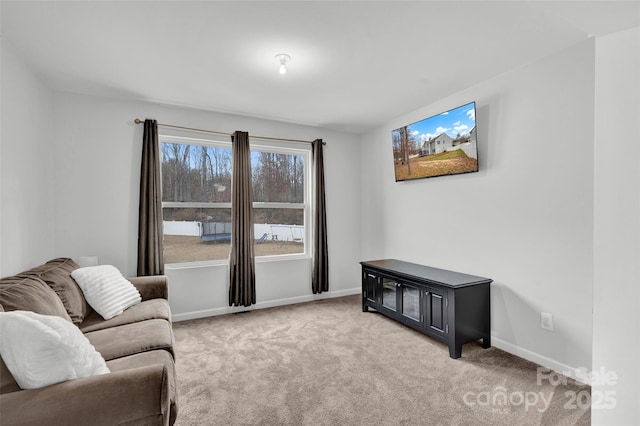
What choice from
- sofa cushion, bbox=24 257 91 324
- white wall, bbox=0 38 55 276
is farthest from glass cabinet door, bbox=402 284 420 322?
white wall, bbox=0 38 55 276

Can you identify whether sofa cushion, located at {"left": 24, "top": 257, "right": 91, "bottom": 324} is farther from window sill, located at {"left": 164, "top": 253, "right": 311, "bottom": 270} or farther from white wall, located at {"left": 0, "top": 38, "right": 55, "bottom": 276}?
window sill, located at {"left": 164, "top": 253, "right": 311, "bottom": 270}

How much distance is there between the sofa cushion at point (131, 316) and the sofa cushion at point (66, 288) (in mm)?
65

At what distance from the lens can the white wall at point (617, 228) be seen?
146cm

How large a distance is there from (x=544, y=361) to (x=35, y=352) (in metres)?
3.30

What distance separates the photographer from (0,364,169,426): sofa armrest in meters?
1.17

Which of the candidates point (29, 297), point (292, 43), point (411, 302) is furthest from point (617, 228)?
point (29, 297)

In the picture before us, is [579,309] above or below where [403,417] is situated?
above

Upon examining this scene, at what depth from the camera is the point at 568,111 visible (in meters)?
2.45

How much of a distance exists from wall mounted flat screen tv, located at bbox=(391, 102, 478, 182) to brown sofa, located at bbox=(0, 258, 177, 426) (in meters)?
2.98

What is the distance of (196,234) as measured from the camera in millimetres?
4000

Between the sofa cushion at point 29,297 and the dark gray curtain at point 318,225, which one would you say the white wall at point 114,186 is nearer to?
the dark gray curtain at point 318,225

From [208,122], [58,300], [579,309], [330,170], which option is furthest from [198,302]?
[579,309]

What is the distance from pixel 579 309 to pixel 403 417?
158 centimetres

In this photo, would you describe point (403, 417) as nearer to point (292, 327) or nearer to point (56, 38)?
point (292, 327)
